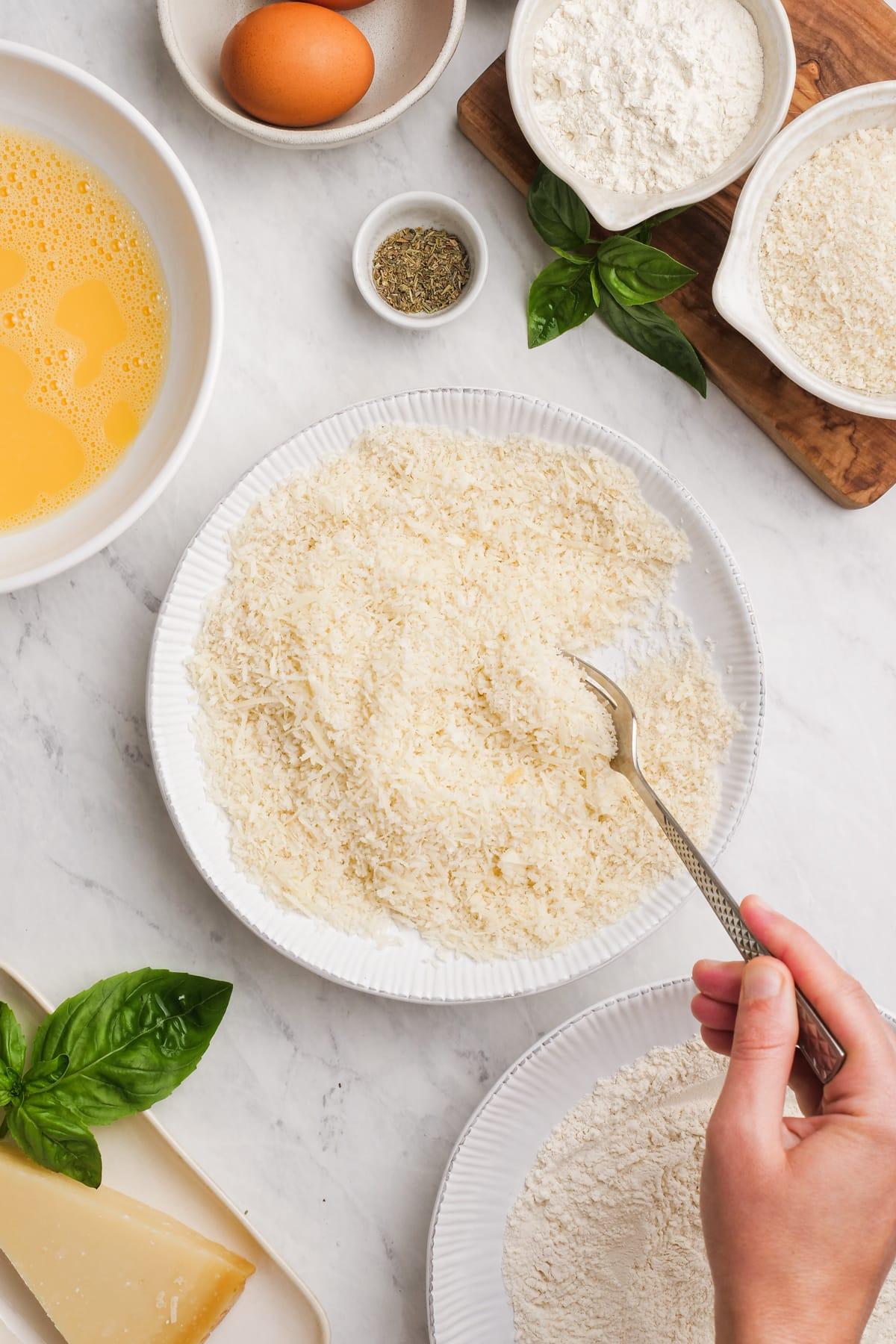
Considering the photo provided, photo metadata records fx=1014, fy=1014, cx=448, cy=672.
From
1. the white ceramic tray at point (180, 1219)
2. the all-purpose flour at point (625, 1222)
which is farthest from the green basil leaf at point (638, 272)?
the white ceramic tray at point (180, 1219)

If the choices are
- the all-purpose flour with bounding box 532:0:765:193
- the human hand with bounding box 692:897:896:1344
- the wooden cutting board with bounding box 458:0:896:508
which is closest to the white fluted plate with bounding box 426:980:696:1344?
the human hand with bounding box 692:897:896:1344

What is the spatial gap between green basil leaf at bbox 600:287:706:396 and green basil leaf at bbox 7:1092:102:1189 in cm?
128

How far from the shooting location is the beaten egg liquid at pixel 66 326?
4.20ft

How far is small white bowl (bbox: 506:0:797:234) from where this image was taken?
4.38 feet

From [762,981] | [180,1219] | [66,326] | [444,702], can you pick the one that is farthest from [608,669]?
[180,1219]

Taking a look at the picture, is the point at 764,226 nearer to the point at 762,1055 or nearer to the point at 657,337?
the point at 657,337

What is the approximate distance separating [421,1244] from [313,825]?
0.64m

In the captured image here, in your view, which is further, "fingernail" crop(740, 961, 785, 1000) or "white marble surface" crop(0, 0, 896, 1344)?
"white marble surface" crop(0, 0, 896, 1344)

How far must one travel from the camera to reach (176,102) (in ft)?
4.89

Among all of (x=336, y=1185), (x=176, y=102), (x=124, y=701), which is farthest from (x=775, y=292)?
(x=336, y=1185)

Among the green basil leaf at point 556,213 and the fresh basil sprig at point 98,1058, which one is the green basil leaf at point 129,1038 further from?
the green basil leaf at point 556,213

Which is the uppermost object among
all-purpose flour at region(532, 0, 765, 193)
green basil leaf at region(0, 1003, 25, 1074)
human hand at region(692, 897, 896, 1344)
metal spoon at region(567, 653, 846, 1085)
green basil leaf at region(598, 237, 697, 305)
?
all-purpose flour at region(532, 0, 765, 193)

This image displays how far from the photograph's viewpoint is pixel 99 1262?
1321 mm

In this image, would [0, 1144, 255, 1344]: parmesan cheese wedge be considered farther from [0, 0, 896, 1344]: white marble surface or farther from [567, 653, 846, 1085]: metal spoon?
[567, 653, 846, 1085]: metal spoon
